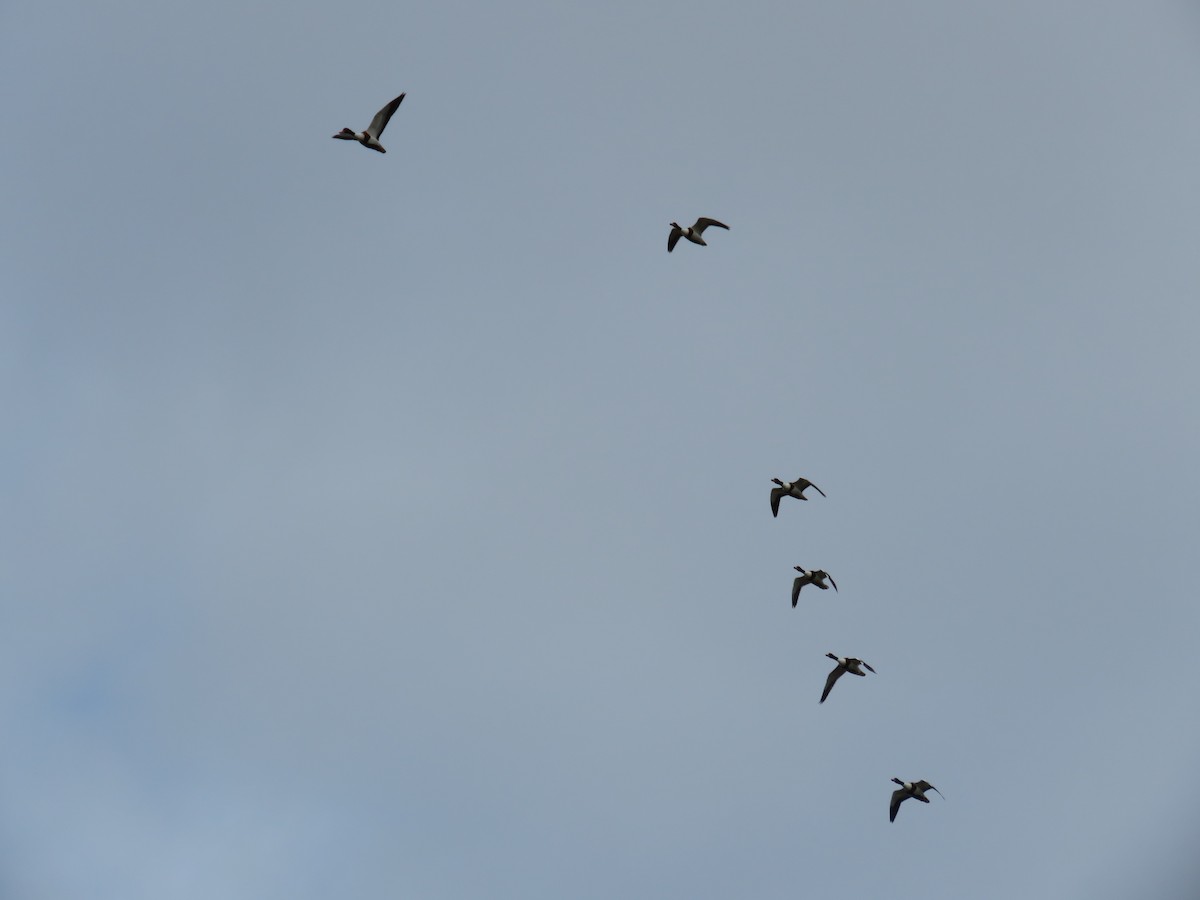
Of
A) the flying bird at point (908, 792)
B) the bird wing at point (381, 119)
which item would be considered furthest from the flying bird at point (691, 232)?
the flying bird at point (908, 792)

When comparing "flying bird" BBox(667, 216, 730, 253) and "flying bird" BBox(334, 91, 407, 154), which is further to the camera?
"flying bird" BBox(667, 216, 730, 253)

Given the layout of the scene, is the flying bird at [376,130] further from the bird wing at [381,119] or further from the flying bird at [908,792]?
the flying bird at [908,792]

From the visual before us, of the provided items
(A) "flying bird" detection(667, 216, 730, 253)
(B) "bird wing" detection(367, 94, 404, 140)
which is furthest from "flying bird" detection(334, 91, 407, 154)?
(A) "flying bird" detection(667, 216, 730, 253)

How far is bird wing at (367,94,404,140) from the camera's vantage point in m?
62.7

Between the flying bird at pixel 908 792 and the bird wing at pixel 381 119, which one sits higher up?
the bird wing at pixel 381 119

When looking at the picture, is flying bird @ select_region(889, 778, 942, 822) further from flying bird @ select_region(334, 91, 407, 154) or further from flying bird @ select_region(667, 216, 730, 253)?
flying bird @ select_region(334, 91, 407, 154)

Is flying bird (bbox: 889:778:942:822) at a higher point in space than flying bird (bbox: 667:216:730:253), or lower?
lower

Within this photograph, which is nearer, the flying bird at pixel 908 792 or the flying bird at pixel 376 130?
the flying bird at pixel 376 130

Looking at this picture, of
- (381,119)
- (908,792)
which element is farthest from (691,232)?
(908,792)

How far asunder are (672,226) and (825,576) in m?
24.8

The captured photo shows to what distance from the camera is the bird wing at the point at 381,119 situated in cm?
6272

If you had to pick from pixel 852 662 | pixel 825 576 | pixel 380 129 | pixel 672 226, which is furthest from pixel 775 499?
pixel 380 129

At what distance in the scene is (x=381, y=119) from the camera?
208ft

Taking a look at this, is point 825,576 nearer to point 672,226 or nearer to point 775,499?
point 775,499
